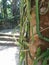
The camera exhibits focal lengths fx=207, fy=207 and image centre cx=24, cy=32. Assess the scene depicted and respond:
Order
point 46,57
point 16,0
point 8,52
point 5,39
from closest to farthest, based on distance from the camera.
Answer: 1. point 46,57
2. point 8,52
3. point 5,39
4. point 16,0

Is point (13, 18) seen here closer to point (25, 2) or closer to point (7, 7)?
point (7, 7)

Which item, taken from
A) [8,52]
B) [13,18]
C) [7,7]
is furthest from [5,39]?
[7,7]

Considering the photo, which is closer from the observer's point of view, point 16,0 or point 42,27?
point 42,27

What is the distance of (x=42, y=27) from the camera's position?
0.44 m

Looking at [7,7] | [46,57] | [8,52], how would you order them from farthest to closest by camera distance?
[7,7] < [8,52] < [46,57]

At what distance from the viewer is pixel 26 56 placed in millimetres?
506

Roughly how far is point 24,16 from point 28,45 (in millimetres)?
80

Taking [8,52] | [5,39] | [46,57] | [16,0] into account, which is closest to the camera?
[46,57]

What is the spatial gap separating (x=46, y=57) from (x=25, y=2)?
0.14 metres

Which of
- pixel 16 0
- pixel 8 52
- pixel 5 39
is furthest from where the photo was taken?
pixel 16 0

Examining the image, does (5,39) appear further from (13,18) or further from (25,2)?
(25,2)

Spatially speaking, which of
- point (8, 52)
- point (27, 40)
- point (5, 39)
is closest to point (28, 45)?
point (27, 40)

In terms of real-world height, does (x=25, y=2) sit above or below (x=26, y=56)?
above

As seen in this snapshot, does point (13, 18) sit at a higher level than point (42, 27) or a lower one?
lower
